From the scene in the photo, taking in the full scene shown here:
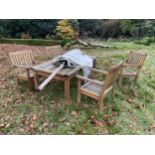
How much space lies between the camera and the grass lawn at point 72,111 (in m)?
3.19

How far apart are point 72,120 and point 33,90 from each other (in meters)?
1.09

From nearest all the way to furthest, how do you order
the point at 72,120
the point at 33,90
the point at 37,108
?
the point at 72,120, the point at 37,108, the point at 33,90

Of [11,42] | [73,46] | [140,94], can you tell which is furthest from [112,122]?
[11,42]

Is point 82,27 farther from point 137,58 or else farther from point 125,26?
point 137,58

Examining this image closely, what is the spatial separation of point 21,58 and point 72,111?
1482 mm

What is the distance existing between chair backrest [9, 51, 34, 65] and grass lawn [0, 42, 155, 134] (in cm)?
42

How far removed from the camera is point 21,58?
4102mm

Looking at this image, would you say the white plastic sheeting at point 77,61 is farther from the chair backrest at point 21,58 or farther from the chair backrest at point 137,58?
the chair backrest at point 137,58

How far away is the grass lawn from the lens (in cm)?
319

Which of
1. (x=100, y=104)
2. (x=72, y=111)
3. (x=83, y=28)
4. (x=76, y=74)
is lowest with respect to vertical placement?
(x=72, y=111)

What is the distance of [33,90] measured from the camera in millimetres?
3977


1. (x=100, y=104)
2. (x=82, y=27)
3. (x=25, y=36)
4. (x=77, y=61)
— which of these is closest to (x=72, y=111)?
(x=100, y=104)

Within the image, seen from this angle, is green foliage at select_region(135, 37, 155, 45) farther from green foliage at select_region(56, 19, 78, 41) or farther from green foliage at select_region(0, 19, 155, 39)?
green foliage at select_region(56, 19, 78, 41)
